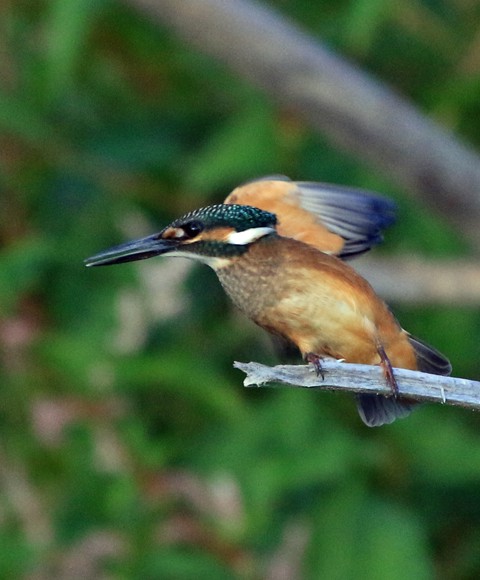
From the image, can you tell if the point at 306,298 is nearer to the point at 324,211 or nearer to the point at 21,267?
the point at 324,211

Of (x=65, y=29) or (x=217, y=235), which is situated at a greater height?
(x=217, y=235)

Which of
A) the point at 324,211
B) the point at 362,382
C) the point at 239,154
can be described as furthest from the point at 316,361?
the point at 239,154

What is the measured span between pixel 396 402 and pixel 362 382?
0.68ft

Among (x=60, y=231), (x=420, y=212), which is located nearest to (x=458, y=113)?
(x=420, y=212)

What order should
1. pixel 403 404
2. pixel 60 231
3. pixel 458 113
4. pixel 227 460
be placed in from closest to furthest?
pixel 403 404, pixel 227 460, pixel 60 231, pixel 458 113

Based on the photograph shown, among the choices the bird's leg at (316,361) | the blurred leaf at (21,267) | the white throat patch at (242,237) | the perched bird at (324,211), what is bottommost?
the blurred leaf at (21,267)

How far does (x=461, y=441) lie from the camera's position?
3.27 metres

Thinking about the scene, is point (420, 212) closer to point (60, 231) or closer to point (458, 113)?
point (458, 113)

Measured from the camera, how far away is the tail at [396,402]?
1593 mm

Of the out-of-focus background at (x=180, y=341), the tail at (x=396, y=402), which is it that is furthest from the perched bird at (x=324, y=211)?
the out-of-focus background at (x=180, y=341)

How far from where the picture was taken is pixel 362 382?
1402mm

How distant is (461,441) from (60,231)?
3.72 feet

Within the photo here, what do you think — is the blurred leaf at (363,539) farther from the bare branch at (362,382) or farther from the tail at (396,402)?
the bare branch at (362,382)

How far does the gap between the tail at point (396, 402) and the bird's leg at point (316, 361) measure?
127 mm
